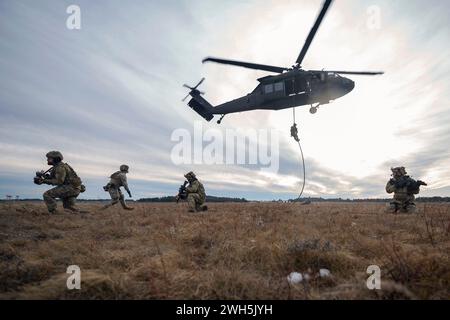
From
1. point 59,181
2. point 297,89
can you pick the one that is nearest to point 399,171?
point 297,89

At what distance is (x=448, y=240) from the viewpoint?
5125 mm

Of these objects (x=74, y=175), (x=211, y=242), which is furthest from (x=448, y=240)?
(x=74, y=175)

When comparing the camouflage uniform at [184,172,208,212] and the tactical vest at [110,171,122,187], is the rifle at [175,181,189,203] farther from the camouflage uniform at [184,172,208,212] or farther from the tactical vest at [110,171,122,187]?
the tactical vest at [110,171,122,187]

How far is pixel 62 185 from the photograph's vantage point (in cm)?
1088

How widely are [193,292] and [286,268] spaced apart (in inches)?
54.1

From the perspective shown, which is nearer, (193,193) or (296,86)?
(193,193)

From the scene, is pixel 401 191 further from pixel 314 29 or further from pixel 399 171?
pixel 314 29

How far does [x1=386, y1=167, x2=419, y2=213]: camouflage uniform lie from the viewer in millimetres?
11539

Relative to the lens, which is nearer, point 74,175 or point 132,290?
point 132,290

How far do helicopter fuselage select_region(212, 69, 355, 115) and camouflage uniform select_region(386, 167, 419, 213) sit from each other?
14.4 feet

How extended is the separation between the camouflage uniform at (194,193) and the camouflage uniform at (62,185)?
14.9 ft

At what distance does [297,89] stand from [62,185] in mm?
11002

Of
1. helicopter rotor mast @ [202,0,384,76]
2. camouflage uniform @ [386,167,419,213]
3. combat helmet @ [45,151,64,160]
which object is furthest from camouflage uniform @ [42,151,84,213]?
camouflage uniform @ [386,167,419,213]
